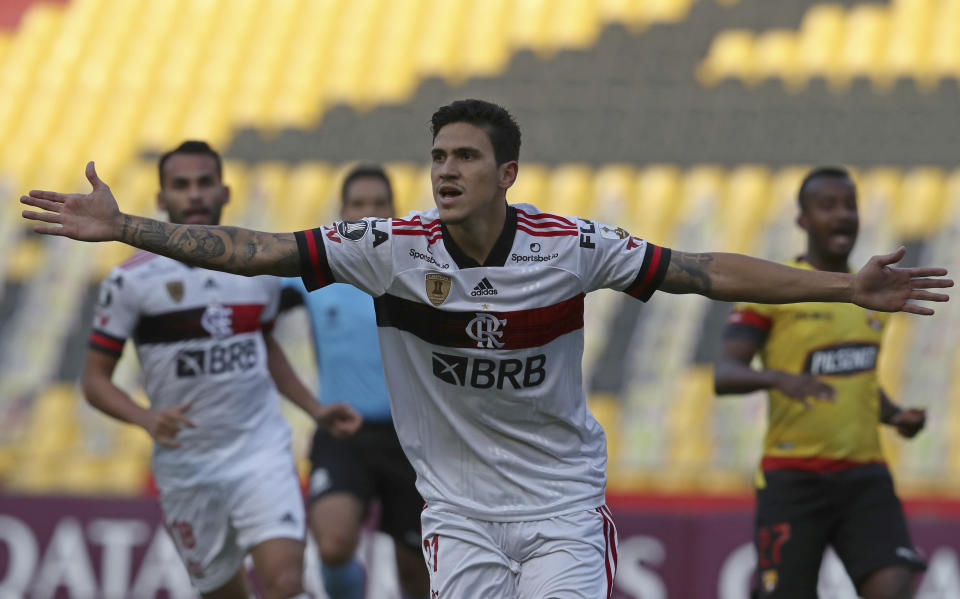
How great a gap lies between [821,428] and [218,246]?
3.11 meters

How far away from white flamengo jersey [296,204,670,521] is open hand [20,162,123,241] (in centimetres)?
62

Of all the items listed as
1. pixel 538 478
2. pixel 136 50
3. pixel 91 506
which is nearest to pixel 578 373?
pixel 538 478

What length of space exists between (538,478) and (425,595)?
8.37 feet

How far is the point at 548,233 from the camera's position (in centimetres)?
461

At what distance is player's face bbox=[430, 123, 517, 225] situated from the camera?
4.45 metres

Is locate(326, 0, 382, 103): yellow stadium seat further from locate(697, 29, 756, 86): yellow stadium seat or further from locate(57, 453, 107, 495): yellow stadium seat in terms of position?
locate(57, 453, 107, 495): yellow stadium seat

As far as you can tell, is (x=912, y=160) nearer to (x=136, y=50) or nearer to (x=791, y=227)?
(x=791, y=227)

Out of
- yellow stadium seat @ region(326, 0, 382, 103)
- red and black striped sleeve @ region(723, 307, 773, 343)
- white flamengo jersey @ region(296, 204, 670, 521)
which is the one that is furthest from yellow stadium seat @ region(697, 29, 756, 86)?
white flamengo jersey @ region(296, 204, 670, 521)

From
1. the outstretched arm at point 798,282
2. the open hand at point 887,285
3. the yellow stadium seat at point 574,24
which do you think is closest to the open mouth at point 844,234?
the outstretched arm at point 798,282

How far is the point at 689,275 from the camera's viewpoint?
4523mm

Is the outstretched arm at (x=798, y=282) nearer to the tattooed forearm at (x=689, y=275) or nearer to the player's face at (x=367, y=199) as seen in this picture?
the tattooed forearm at (x=689, y=275)

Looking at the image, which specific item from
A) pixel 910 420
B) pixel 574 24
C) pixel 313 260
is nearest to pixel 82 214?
pixel 313 260

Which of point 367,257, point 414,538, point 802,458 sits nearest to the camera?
point 367,257

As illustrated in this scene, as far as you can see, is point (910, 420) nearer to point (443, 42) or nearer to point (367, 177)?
point (367, 177)
